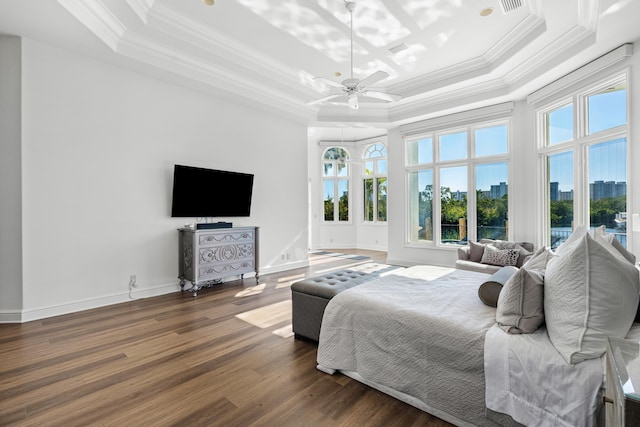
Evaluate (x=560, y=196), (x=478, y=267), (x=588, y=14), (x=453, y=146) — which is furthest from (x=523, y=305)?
(x=453, y=146)

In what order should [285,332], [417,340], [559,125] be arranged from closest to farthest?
[417,340] → [285,332] → [559,125]

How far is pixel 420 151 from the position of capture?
6715mm

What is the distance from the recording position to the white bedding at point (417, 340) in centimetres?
173

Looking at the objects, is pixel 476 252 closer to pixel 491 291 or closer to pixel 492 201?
pixel 492 201

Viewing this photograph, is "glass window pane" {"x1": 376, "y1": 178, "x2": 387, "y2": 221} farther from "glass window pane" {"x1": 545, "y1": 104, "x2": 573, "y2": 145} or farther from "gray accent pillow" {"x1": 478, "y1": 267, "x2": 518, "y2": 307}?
"gray accent pillow" {"x1": 478, "y1": 267, "x2": 518, "y2": 307}

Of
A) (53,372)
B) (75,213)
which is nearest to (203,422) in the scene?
(53,372)

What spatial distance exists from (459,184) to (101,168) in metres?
5.93

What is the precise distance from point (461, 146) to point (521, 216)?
1703 mm

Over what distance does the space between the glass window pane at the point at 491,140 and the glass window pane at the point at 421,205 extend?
1033mm

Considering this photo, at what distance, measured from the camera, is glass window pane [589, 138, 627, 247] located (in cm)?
361

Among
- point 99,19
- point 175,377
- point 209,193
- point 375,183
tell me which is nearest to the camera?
point 175,377

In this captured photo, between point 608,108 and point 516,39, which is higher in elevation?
point 516,39

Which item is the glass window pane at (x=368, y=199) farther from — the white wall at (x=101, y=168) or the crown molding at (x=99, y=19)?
the crown molding at (x=99, y=19)

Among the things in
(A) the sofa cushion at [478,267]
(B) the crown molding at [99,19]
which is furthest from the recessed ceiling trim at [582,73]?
(B) the crown molding at [99,19]
